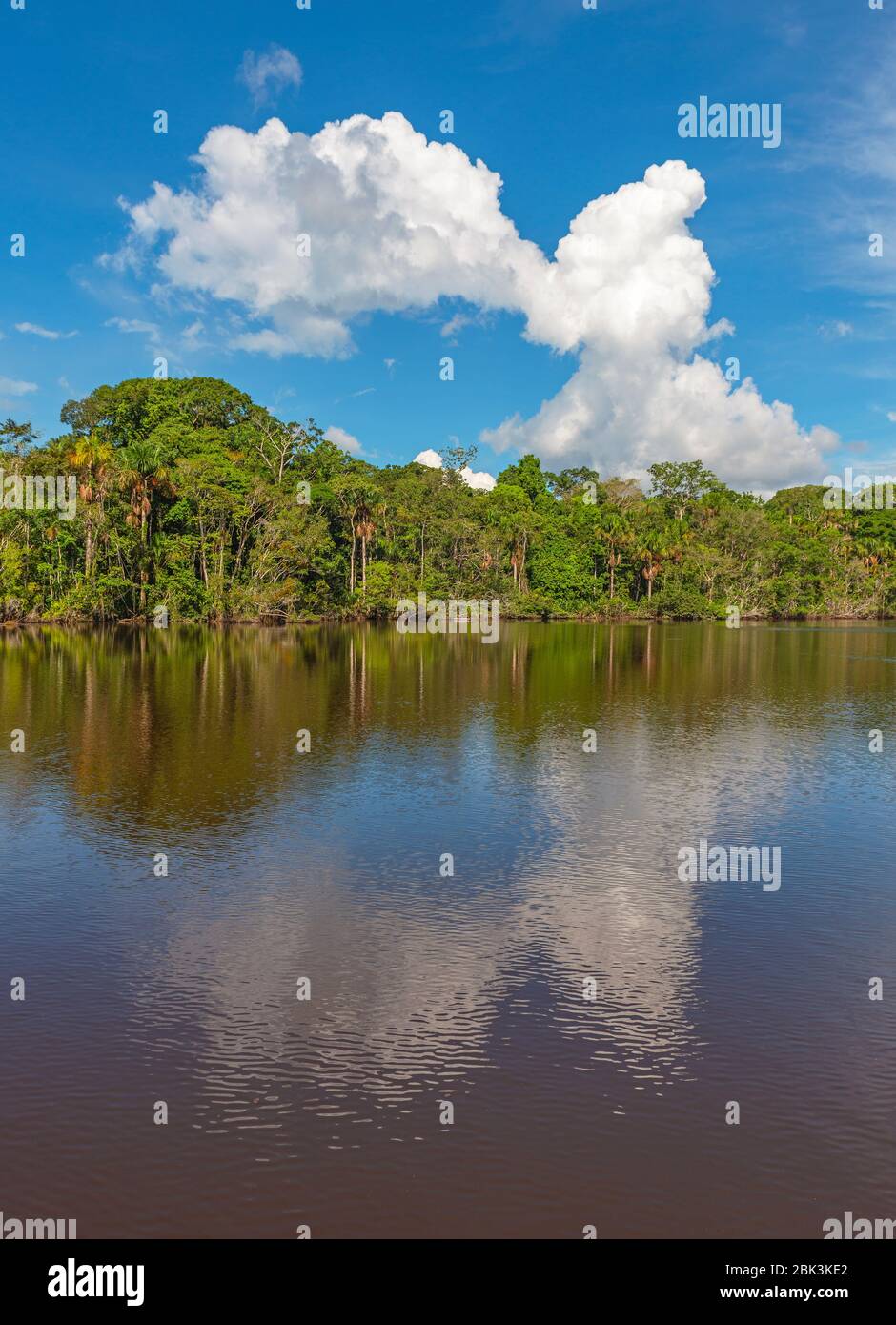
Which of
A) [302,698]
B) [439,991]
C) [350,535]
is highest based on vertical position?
[350,535]

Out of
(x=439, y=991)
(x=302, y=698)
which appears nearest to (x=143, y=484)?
(x=302, y=698)

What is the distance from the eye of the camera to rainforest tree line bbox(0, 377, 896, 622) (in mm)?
82500

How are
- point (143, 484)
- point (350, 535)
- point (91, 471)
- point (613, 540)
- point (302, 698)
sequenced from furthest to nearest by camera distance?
point (613, 540) → point (350, 535) → point (143, 484) → point (91, 471) → point (302, 698)

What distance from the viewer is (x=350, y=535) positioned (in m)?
104

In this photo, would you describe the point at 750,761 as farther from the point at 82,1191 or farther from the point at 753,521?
the point at 753,521

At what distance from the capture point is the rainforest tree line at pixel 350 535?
82.5 m

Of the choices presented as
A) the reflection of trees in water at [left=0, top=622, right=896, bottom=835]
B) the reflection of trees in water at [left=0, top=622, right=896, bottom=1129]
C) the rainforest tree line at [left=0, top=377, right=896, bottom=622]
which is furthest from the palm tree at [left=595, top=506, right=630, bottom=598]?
the reflection of trees in water at [left=0, top=622, right=896, bottom=1129]

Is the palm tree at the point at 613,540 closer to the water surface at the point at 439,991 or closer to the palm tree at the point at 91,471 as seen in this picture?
the palm tree at the point at 91,471

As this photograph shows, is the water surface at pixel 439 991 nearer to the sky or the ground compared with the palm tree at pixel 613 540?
nearer to the ground

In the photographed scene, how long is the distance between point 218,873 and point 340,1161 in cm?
831

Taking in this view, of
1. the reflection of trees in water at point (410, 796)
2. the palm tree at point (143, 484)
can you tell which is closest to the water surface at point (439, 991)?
the reflection of trees in water at point (410, 796)

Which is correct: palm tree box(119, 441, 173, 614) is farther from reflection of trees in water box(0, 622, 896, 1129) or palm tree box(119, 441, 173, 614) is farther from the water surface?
the water surface

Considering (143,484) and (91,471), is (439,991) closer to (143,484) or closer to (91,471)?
(91,471)
